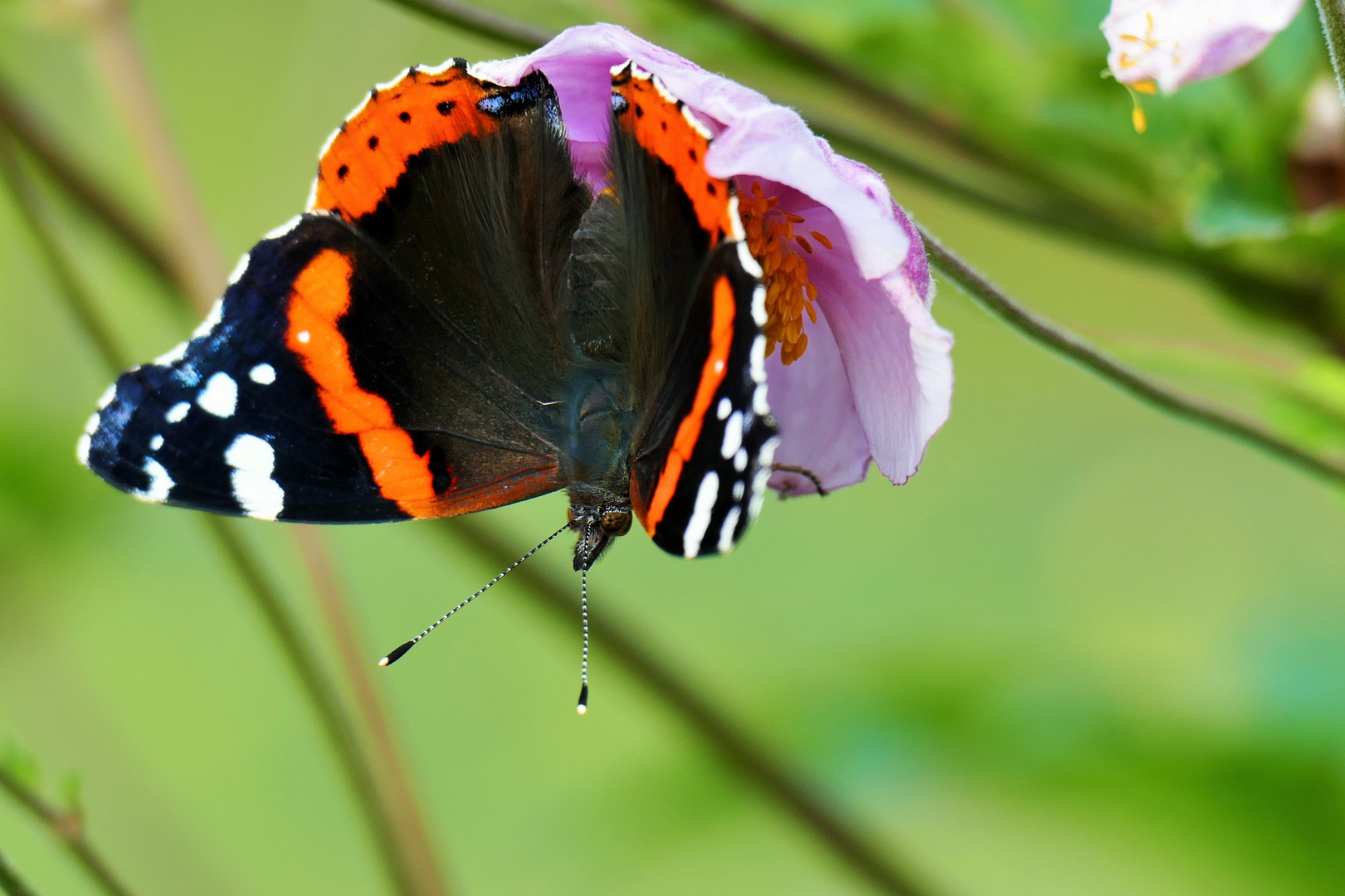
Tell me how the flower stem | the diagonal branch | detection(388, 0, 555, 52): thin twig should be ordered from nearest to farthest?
the flower stem < detection(388, 0, 555, 52): thin twig < the diagonal branch

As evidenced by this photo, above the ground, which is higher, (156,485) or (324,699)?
(156,485)

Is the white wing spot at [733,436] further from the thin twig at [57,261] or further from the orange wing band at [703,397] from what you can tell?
the thin twig at [57,261]

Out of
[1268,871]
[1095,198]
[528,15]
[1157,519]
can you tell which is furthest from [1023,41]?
[1157,519]

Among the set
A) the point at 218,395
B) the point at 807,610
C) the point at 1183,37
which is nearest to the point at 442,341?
the point at 218,395

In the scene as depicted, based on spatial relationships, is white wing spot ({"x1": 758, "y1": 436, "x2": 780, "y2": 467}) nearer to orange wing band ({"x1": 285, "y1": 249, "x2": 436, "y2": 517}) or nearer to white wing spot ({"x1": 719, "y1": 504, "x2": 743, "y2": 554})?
white wing spot ({"x1": 719, "y1": 504, "x2": 743, "y2": 554})

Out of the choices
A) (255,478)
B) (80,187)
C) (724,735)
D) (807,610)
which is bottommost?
(807,610)

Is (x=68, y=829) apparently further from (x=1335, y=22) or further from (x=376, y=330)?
(x=1335, y=22)

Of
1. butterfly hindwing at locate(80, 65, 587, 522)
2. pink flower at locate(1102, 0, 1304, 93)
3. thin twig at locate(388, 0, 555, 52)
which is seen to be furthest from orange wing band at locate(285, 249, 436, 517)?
pink flower at locate(1102, 0, 1304, 93)
